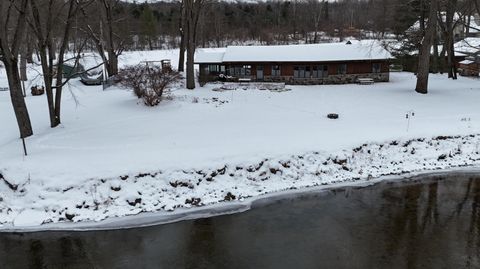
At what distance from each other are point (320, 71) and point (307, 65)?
1.28 meters

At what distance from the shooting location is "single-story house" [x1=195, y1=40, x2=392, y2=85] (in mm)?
38062

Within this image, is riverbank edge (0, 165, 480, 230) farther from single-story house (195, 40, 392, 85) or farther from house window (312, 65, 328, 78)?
house window (312, 65, 328, 78)

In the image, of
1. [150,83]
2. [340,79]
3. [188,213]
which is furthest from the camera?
[340,79]

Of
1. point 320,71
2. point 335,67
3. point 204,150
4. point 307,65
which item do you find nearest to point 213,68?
point 307,65

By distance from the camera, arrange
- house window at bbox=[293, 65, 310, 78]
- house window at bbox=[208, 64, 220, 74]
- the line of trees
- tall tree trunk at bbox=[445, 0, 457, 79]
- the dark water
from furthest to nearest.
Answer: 1. house window at bbox=[208, 64, 220, 74]
2. house window at bbox=[293, 65, 310, 78]
3. tall tree trunk at bbox=[445, 0, 457, 79]
4. the line of trees
5. the dark water

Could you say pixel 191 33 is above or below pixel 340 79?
above

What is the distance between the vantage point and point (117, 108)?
2612 cm

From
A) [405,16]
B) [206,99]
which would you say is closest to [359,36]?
[405,16]

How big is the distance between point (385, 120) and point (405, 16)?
18614 mm

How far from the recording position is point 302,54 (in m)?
39.0

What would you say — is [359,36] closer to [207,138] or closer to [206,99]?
[206,99]

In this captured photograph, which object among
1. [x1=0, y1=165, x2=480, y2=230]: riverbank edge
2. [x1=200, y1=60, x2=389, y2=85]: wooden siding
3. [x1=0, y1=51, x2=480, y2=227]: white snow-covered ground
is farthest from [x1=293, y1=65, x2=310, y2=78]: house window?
[x1=0, y1=165, x2=480, y2=230]: riverbank edge

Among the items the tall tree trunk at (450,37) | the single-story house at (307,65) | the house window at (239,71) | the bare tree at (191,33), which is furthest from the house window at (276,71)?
the tall tree trunk at (450,37)

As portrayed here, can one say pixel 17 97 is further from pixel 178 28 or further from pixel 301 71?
pixel 178 28
